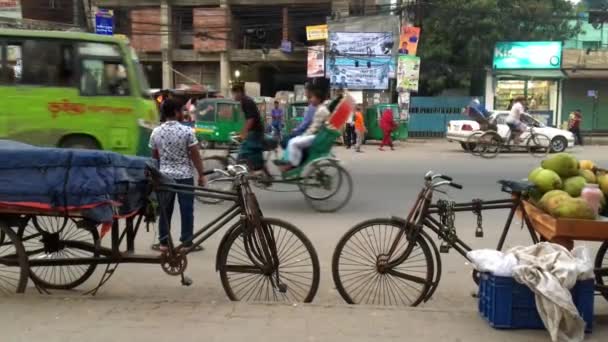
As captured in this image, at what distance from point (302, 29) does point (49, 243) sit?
31.6 m

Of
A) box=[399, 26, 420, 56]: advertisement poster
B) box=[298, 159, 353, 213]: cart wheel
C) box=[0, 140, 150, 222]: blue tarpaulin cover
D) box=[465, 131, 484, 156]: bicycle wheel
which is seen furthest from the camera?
box=[399, 26, 420, 56]: advertisement poster

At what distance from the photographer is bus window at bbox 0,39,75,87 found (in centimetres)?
992

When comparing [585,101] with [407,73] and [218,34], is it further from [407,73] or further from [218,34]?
[218,34]

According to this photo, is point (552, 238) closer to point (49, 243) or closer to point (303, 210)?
point (49, 243)

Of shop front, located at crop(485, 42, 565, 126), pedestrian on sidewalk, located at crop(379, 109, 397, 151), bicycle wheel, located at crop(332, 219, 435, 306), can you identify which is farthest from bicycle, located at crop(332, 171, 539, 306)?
shop front, located at crop(485, 42, 565, 126)

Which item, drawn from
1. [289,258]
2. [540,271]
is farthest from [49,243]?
[540,271]

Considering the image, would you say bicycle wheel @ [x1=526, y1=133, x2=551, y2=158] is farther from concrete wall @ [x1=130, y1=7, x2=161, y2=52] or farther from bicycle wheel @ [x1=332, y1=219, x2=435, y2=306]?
concrete wall @ [x1=130, y1=7, x2=161, y2=52]

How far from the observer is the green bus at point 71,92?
32.7ft

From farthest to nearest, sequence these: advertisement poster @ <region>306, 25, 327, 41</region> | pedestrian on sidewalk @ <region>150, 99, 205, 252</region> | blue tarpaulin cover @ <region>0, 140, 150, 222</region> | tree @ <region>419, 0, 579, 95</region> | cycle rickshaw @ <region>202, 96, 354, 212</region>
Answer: advertisement poster @ <region>306, 25, 327, 41</region> < tree @ <region>419, 0, 579, 95</region> < cycle rickshaw @ <region>202, 96, 354, 212</region> < pedestrian on sidewalk @ <region>150, 99, 205, 252</region> < blue tarpaulin cover @ <region>0, 140, 150, 222</region>

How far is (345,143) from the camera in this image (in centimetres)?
2320

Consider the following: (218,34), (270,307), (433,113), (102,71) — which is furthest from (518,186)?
(218,34)

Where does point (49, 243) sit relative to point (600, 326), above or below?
above

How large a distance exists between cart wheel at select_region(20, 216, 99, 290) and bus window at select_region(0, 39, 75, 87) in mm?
5895

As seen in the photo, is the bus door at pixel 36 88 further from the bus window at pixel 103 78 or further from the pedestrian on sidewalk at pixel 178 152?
the pedestrian on sidewalk at pixel 178 152
